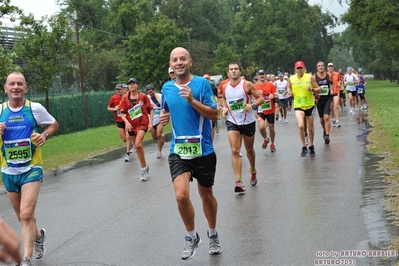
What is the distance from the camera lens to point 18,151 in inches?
289

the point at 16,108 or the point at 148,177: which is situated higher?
the point at 16,108

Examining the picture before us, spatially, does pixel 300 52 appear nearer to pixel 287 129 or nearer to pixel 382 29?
pixel 382 29

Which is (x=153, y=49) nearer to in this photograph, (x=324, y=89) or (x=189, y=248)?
(x=324, y=89)

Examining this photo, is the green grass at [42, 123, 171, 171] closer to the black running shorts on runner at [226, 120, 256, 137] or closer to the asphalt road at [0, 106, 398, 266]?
the asphalt road at [0, 106, 398, 266]

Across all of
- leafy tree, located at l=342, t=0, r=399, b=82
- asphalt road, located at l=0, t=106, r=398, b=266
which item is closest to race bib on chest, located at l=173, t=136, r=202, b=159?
asphalt road, located at l=0, t=106, r=398, b=266

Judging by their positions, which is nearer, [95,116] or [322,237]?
[322,237]

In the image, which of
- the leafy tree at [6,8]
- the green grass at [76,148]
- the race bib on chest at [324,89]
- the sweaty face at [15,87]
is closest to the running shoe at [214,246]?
the sweaty face at [15,87]

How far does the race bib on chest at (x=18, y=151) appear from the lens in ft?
24.1

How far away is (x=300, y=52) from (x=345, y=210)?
91440mm

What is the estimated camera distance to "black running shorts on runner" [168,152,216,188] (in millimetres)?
7129

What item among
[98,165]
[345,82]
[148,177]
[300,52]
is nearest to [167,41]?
[345,82]

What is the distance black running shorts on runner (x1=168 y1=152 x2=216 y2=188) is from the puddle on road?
5.32 feet

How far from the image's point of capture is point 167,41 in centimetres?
4831

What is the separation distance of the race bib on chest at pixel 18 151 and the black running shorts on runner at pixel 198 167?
143cm
